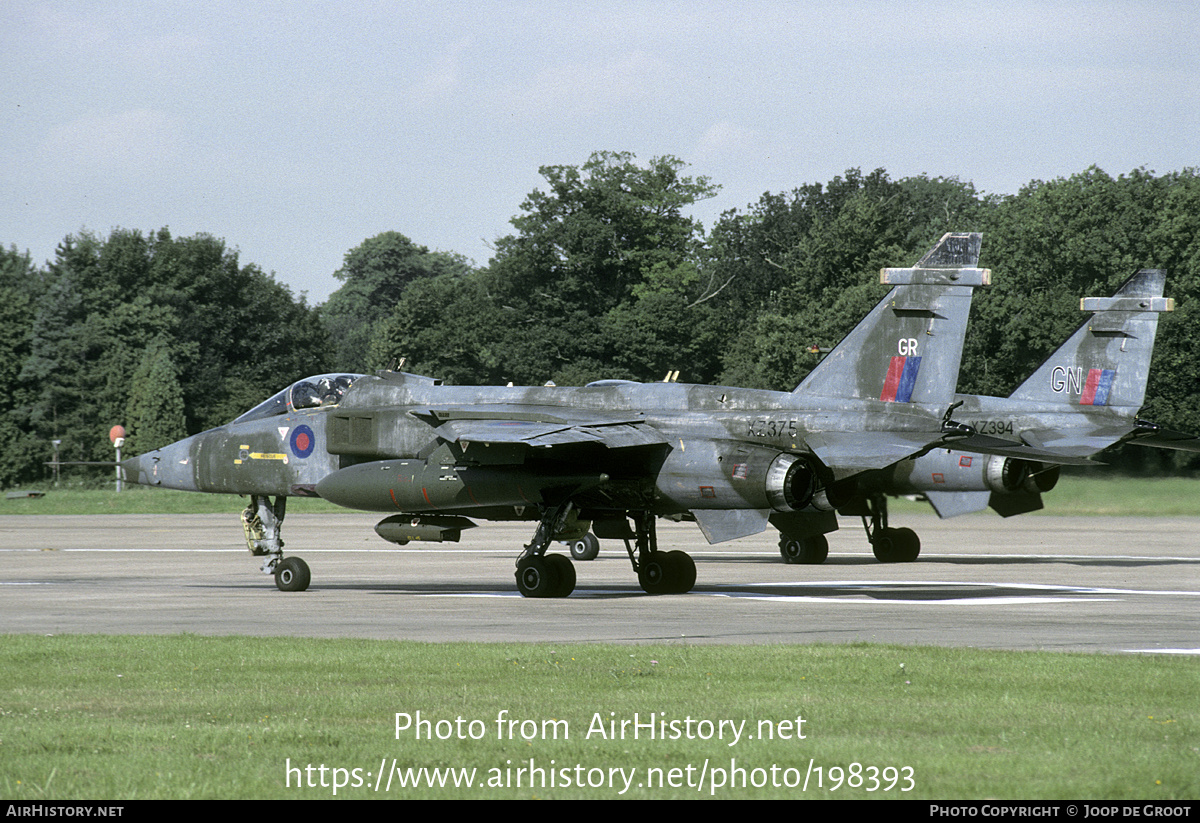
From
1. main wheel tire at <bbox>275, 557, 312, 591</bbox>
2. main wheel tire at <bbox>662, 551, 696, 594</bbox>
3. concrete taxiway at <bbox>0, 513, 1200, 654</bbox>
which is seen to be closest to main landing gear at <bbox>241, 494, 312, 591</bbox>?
main wheel tire at <bbox>275, 557, 312, 591</bbox>

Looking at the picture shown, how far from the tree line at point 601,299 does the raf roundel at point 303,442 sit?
4606 cm

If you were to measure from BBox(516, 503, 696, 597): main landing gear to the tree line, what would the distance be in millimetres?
44960

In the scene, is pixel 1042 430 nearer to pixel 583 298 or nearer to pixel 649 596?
pixel 649 596

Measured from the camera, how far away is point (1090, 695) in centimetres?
1023

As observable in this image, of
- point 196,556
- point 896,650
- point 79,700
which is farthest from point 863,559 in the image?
point 79,700

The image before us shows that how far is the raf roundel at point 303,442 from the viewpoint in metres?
21.8

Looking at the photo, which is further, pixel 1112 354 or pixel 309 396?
pixel 1112 354

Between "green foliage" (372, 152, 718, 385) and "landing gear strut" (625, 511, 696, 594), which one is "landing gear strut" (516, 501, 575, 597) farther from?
"green foliage" (372, 152, 718, 385)

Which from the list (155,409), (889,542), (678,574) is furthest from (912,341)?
(155,409)

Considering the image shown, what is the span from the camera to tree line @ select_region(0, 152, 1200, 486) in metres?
66.1

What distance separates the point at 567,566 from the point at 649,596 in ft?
4.11

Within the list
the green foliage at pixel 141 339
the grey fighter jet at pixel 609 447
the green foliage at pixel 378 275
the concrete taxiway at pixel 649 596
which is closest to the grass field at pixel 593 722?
the concrete taxiway at pixel 649 596

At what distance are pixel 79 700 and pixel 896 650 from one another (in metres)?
6.71

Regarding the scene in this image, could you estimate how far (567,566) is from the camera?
65.4 feet
